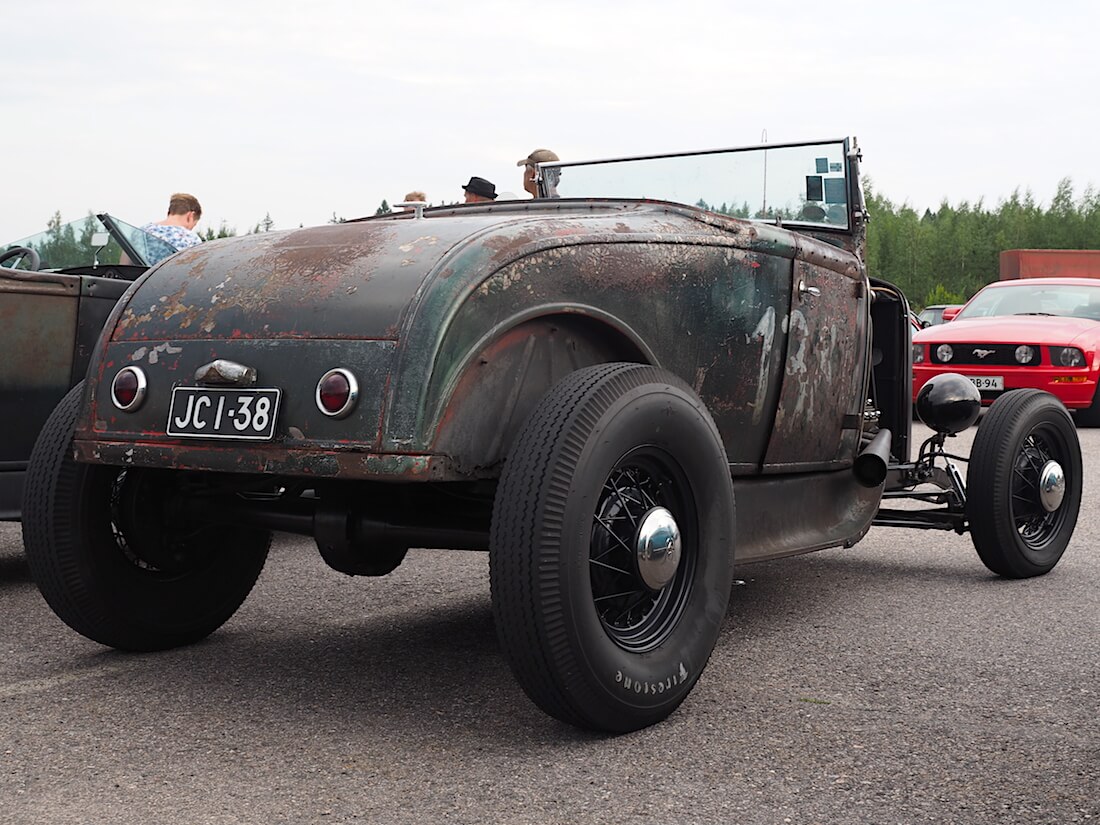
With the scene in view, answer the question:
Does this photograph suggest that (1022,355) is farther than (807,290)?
Yes

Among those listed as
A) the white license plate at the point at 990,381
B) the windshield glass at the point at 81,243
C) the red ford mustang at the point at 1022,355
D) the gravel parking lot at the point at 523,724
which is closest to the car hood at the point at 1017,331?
the red ford mustang at the point at 1022,355

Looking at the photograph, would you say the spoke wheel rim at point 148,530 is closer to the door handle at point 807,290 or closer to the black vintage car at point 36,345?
the black vintage car at point 36,345

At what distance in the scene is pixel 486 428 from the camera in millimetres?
3273

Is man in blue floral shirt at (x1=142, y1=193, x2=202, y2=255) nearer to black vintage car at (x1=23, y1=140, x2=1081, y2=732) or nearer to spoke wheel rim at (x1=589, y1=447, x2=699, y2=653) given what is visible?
black vintage car at (x1=23, y1=140, x2=1081, y2=732)

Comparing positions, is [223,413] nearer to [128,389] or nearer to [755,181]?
[128,389]

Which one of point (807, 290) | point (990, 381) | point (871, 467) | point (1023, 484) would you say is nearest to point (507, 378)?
point (807, 290)

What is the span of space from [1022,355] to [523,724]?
9.69 meters

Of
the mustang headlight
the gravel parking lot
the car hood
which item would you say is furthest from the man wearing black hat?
the mustang headlight

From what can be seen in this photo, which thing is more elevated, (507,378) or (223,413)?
(507,378)

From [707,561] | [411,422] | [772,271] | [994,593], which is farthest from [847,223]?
[411,422]

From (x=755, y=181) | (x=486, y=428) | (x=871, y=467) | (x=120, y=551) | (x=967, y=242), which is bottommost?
(x=120, y=551)

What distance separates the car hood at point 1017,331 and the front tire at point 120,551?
925cm

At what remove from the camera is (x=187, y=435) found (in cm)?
329

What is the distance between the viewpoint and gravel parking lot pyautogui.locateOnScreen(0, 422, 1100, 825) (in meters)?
2.70
